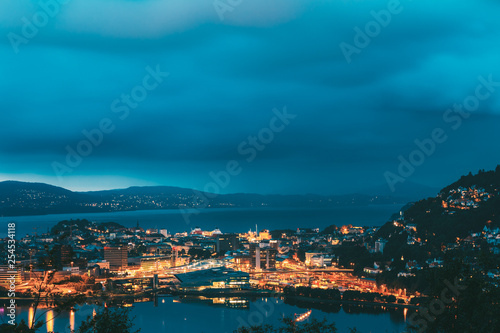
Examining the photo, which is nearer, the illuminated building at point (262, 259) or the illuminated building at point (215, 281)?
the illuminated building at point (215, 281)

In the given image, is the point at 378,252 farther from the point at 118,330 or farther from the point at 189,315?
the point at 118,330

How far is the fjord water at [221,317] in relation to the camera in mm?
12914

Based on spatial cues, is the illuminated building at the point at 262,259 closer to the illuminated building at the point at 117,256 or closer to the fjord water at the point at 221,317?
the illuminated building at the point at 117,256

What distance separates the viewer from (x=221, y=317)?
1435 centimetres

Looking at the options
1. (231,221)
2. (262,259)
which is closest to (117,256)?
(262,259)

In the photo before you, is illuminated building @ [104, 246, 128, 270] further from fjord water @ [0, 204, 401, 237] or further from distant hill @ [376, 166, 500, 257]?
fjord water @ [0, 204, 401, 237]

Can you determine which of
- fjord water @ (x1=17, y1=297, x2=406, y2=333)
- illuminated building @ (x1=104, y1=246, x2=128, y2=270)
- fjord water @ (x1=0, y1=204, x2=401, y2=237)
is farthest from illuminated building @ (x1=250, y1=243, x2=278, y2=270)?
fjord water @ (x1=0, y1=204, x2=401, y2=237)

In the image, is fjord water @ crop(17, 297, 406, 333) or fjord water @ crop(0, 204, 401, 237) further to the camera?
fjord water @ crop(0, 204, 401, 237)

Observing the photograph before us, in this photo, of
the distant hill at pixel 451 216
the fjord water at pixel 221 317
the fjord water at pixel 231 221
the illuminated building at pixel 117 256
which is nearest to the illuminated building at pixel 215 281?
the fjord water at pixel 221 317

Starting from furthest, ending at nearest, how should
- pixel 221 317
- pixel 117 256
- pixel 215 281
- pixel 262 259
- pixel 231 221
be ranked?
pixel 231 221 → pixel 117 256 → pixel 262 259 → pixel 215 281 → pixel 221 317

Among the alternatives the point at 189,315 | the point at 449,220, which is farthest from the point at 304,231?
the point at 189,315

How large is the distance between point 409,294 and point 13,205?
59273 mm

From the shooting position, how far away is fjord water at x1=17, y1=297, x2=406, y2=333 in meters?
12.9

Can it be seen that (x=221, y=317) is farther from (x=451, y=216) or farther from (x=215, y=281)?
(x=451, y=216)
